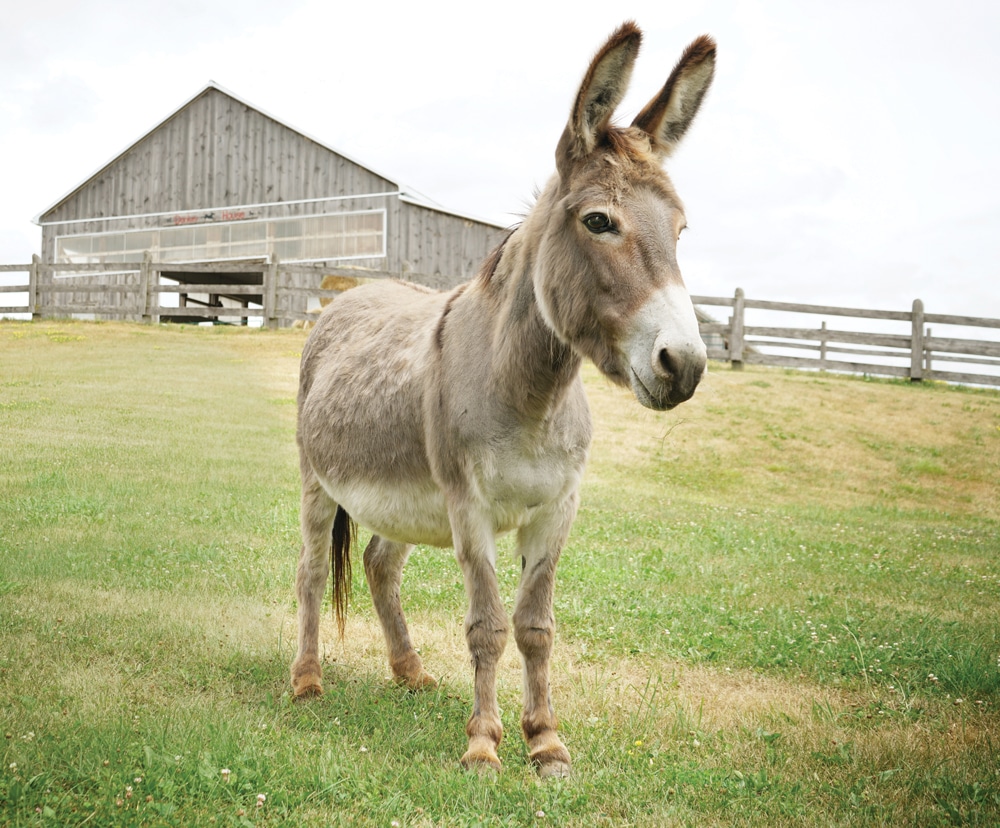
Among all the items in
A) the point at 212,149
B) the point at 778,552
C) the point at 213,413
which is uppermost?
the point at 212,149

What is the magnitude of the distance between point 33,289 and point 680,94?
85.8 feet

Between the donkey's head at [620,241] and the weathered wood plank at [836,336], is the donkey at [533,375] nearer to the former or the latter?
the donkey's head at [620,241]

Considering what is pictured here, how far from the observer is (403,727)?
3.82 metres

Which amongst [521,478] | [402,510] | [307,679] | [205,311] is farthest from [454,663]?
[205,311]

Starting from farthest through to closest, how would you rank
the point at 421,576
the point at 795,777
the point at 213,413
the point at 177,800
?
the point at 213,413 < the point at 421,576 < the point at 795,777 < the point at 177,800

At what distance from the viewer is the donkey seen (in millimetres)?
2883

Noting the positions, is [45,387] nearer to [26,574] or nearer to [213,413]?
[213,413]

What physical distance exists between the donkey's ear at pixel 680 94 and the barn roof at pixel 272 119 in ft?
76.0

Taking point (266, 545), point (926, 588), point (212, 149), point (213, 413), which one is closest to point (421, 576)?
point (266, 545)

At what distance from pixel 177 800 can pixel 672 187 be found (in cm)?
291

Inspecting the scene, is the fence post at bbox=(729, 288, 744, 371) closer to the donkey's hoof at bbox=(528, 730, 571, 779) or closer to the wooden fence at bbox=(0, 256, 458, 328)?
the wooden fence at bbox=(0, 256, 458, 328)

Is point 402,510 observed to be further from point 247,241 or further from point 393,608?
point 247,241

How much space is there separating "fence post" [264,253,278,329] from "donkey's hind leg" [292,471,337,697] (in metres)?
19.3

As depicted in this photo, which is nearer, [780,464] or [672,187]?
[672,187]
